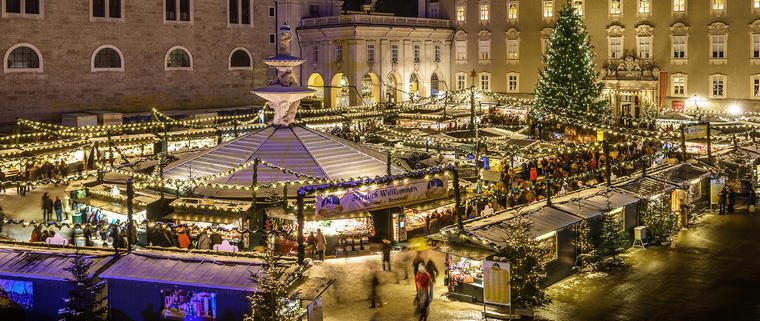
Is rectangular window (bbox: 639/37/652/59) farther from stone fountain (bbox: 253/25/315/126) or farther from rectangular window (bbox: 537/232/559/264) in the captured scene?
rectangular window (bbox: 537/232/559/264)

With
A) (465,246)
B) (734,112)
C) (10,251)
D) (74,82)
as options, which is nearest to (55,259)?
(10,251)

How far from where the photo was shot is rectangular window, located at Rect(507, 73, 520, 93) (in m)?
60.6

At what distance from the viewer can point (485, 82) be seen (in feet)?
205

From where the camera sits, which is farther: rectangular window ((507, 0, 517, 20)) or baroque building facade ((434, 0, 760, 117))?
rectangular window ((507, 0, 517, 20))

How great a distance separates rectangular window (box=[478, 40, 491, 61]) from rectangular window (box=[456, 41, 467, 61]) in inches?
65.1

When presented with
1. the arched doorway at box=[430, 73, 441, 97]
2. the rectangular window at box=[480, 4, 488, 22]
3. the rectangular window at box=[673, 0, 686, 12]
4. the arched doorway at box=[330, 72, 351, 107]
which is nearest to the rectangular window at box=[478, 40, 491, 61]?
the rectangular window at box=[480, 4, 488, 22]

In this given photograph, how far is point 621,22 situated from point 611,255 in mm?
35320

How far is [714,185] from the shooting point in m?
30.5

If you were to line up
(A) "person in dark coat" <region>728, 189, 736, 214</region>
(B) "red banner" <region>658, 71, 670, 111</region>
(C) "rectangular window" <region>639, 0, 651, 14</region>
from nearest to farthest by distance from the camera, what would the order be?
(A) "person in dark coat" <region>728, 189, 736, 214</region> < (B) "red banner" <region>658, 71, 670, 111</region> < (C) "rectangular window" <region>639, 0, 651, 14</region>

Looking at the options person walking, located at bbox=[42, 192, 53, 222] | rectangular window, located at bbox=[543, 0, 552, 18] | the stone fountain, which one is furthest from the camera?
rectangular window, located at bbox=[543, 0, 552, 18]

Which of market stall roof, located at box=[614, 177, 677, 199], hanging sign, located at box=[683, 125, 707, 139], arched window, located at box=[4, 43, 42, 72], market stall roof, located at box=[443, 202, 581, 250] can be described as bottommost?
market stall roof, located at box=[443, 202, 581, 250]

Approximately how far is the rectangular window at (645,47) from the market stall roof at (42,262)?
143ft

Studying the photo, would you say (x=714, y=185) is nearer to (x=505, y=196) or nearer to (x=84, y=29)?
(x=505, y=196)

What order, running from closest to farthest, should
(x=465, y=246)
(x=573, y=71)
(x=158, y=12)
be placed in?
(x=465, y=246) → (x=573, y=71) → (x=158, y=12)
